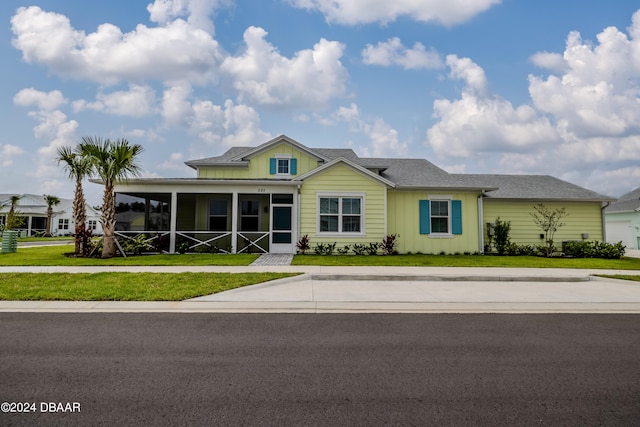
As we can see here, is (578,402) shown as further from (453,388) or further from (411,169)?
(411,169)

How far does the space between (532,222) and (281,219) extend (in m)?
13.2

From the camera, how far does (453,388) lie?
3686mm

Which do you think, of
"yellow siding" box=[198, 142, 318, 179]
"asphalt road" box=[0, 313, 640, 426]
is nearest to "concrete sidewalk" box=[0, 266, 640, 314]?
"asphalt road" box=[0, 313, 640, 426]

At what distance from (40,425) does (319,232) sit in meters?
14.3

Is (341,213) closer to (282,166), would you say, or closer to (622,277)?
(282,166)

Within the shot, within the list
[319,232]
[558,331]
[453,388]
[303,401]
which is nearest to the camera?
[303,401]

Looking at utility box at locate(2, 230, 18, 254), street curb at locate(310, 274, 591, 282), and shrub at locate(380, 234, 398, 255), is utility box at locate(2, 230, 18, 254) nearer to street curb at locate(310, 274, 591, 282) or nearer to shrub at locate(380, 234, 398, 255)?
street curb at locate(310, 274, 591, 282)

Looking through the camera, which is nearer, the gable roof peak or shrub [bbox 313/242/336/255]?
shrub [bbox 313/242/336/255]

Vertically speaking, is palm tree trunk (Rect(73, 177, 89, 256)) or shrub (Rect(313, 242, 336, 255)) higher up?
palm tree trunk (Rect(73, 177, 89, 256))

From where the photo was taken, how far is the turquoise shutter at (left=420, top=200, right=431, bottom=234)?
1778 centimetres

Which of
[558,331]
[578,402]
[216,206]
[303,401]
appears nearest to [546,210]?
[558,331]

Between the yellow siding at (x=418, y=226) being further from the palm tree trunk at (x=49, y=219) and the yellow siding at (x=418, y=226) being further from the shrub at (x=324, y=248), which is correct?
the palm tree trunk at (x=49, y=219)

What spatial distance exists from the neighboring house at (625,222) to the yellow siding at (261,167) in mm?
21242

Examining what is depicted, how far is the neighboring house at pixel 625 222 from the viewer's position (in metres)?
25.4
